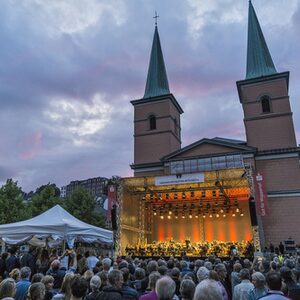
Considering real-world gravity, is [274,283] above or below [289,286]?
above

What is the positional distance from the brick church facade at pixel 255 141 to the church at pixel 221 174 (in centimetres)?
6

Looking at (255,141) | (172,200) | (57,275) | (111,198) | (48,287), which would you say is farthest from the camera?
(172,200)

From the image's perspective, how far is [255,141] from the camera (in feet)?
74.0

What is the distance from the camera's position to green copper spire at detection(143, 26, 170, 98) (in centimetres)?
2855

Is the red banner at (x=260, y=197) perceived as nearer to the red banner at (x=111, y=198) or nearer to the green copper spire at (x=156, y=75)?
the red banner at (x=111, y=198)

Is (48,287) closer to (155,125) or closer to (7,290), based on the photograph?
(7,290)

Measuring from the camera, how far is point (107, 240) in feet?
42.2

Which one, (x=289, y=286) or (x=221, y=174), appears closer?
(x=289, y=286)

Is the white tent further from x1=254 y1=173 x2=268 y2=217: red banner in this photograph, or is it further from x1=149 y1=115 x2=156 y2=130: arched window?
x1=149 y1=115 x2=156 y2=130: arched window

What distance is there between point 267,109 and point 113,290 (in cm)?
2199

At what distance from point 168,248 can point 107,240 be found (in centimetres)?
823

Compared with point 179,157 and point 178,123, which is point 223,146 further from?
point 178,123

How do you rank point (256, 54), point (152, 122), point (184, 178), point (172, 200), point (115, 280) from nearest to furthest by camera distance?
point (115, 280)
point (184, 178)
point (172, 200)
point (256, 54)
point (152, 122)

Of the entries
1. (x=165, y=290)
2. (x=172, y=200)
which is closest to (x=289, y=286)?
(x=165, y=290)
